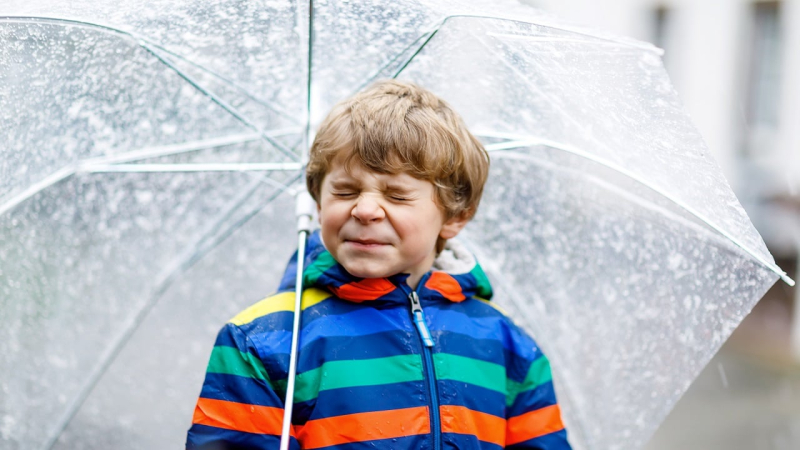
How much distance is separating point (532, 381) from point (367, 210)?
0.65m

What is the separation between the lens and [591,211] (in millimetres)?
2428

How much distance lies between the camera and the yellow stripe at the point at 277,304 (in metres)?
1.90

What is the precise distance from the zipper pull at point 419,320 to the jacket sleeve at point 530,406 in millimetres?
293

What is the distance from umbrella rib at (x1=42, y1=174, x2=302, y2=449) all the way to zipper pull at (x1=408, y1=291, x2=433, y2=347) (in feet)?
2.47

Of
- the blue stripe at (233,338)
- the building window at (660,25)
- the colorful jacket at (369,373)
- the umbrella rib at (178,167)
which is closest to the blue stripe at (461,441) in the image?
the colorful jacket at (369,373)

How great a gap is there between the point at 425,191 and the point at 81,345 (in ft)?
4.44

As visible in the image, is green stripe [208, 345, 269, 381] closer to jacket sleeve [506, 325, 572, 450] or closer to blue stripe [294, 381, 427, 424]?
blue stripe [294, 381, 427, 424]

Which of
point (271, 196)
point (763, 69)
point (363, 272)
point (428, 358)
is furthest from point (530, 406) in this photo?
point (763, 69)

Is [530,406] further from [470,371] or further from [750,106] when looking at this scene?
[750,106]

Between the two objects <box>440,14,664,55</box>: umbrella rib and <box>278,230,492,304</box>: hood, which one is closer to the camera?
<box>440,14,664,55</box>: umbrella rib

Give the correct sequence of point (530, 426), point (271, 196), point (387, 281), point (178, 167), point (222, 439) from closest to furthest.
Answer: point (222, 439) → point (387, 281) → point (530, 426) → point (178, 167) → point (271, 196)

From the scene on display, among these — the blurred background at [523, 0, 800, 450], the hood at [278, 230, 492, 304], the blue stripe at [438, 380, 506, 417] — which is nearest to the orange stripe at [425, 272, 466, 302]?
the hood at [278, 230, 492, 304]

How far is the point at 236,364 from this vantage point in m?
1.82

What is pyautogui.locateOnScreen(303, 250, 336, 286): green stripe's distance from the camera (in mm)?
1998
